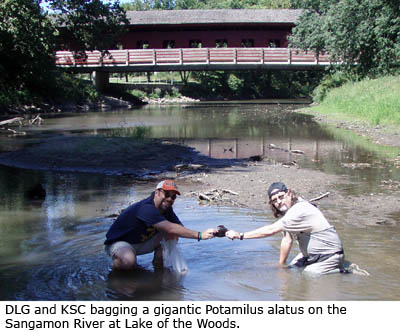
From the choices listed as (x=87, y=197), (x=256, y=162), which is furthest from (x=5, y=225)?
(x=256, y=162)

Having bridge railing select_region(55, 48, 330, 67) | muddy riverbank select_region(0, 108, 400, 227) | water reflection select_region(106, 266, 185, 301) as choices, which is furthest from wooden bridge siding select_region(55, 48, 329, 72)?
water reflection select_region(106, 266, 185, 301)

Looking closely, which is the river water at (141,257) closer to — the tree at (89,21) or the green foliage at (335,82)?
the green foliage at (335,82)

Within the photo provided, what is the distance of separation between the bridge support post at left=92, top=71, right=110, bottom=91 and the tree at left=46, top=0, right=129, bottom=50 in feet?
22.2

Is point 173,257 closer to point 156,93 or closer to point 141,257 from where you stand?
point 141,257

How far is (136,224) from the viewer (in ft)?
23.5

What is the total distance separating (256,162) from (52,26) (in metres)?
28.8

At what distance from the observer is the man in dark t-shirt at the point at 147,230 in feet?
22.5

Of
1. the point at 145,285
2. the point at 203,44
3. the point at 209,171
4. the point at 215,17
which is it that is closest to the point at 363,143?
the point at 209,171

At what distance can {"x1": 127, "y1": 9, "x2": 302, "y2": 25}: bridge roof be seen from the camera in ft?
193

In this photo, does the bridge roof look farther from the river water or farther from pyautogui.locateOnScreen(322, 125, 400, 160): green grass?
the river water

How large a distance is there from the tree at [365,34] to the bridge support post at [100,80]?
75.0ft

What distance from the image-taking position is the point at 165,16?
198 feet

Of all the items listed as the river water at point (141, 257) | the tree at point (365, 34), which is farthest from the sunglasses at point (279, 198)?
the tree at point (365, 34)

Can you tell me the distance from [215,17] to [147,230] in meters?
55.0
